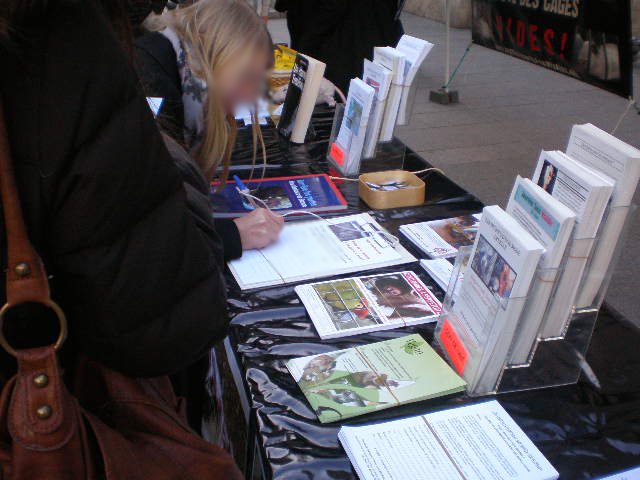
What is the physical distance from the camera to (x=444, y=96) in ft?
17.5

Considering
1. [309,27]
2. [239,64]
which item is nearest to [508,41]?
[309,27]

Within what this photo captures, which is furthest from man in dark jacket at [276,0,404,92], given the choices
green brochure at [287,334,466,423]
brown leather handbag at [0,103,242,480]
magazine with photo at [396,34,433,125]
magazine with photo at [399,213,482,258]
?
brown leather handbag at [0,103,242,480]

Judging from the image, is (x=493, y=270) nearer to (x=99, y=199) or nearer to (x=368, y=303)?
(x=368, y=303)

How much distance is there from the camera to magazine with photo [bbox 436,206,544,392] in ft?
2.88

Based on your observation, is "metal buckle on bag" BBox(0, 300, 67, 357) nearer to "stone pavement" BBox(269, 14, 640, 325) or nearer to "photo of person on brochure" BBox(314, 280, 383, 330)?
"photo of person on brochure" BBox(314, 280, 383, 330)

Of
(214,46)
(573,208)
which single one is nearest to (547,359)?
(573,208)

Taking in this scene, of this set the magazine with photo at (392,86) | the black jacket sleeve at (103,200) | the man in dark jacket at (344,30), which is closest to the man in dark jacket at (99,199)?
the black jacket sleeve at (103,200)

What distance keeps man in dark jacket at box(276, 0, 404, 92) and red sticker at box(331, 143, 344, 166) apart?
1502 millimetres

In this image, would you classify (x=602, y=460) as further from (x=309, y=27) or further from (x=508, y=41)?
(x=508, y=41)

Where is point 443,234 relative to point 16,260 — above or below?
below

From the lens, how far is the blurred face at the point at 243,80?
1.59 m

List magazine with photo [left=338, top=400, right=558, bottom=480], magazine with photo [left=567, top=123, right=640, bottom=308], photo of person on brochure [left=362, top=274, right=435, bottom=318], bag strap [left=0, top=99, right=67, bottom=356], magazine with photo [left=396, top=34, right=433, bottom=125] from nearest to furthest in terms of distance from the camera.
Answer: bag strap [left=0, top=99, right=67, bottom=356] → magazine with photo [left=338, top=400, right=558, bottom=480] → magazine with photo [left=567, top=123, right=640, bottom=308] → photo of person on brochure [left=362, top=274, right=435, bottom=318] → magazine with photo [left=396, top=34, right=433, bottom=125]

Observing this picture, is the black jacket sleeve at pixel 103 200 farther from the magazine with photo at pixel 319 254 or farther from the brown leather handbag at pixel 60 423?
the magazine with photo at pixel 319 254

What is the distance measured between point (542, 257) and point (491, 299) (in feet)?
0.34
